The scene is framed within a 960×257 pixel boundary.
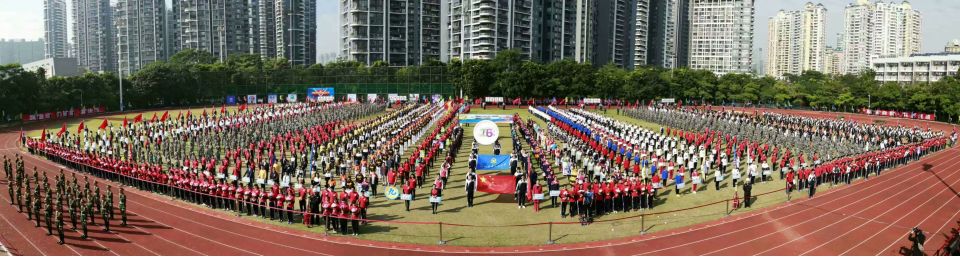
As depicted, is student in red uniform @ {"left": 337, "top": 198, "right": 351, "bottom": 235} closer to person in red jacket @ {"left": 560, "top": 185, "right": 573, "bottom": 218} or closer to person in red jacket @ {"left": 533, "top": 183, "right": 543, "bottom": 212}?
person in red jacket @ {"left": 533, "top": 183, "right": 543, "bottom": 212}

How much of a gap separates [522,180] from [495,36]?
81549 mm

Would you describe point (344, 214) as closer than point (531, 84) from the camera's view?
Yes

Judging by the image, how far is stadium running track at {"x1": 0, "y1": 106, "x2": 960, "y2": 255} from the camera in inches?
556

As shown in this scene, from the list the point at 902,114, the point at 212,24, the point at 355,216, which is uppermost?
the point at 212,24

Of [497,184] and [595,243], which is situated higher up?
[497,184]

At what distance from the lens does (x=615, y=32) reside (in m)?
128

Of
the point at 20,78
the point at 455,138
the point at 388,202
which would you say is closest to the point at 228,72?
the point at 20,78

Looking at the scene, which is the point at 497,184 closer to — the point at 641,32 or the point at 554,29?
the point at 554,29

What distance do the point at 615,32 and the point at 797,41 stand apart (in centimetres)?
7685

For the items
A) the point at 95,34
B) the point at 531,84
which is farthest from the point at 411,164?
the point at 95,34

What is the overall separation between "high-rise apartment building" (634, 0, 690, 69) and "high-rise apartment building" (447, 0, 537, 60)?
40.9 m

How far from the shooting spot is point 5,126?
4553cm

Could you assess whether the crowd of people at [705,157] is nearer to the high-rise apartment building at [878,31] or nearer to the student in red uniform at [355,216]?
the student in red uniform at [355,216]

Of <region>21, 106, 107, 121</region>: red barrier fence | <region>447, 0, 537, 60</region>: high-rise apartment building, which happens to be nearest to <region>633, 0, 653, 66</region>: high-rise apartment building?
<region>447, 0, 537, 60</region>: high-rise apartment building
